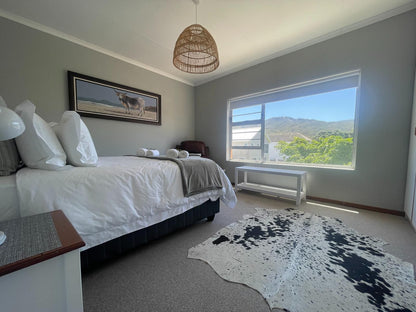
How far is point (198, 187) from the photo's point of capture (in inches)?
68.7

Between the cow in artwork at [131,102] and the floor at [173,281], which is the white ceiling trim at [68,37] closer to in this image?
the cow in artwork at [131,102]

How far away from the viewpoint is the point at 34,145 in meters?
1.04

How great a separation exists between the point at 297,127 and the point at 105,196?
3.12 meters

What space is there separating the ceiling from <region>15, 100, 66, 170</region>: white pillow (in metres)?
1.83

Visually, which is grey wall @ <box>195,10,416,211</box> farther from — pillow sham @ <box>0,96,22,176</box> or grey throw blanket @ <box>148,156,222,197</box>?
pillow sham @ <box>0,96,22,176</box>

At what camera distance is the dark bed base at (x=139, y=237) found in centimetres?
116

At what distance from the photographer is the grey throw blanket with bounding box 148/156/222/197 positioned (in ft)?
5.41

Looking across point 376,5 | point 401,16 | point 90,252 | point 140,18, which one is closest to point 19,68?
point 140,18

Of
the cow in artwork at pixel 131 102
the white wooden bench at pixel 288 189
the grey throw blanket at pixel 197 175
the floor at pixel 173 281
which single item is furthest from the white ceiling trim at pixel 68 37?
the floor at pixel 173 281

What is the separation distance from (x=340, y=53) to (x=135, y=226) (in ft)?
11.4

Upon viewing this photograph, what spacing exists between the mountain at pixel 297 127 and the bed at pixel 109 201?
7.67ft

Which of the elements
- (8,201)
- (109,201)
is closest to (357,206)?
(109,201)

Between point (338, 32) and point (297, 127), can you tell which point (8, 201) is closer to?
point (297, 127)

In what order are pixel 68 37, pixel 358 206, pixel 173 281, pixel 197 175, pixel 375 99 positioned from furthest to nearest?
pixel 68 37
pixel 358 206
pixel 375 99
pixel 197 175
pixel 173 281
